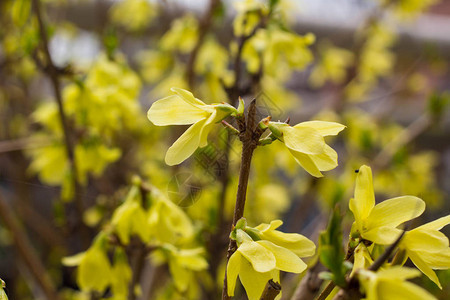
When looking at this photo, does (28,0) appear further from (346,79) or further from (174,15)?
(346,79)

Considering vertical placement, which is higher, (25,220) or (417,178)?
(417,178)

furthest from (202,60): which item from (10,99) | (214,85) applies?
(10,99)

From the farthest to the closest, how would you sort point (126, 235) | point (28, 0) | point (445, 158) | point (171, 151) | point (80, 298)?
1. point (445, 158)
2. point (80, 298)
3. point (28, 0)
4. point (126, 235)
5. point (171, 151)

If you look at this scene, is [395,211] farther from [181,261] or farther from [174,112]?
[181,261]

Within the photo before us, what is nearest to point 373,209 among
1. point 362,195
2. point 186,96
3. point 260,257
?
point 362,195

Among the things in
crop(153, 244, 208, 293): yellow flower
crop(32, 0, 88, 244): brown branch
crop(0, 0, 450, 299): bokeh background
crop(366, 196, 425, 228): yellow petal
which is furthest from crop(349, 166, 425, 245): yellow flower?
crop(32, 0, 88, 244): brown branch

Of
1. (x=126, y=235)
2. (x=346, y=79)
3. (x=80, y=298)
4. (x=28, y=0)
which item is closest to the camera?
(x=126, y=235)

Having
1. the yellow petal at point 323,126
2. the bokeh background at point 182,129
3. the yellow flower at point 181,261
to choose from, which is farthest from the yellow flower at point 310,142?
the yellow flower at point 181,261

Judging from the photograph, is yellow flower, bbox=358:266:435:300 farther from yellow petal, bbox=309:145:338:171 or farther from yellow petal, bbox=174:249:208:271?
yellow petal, bbox=174:249:208:271
